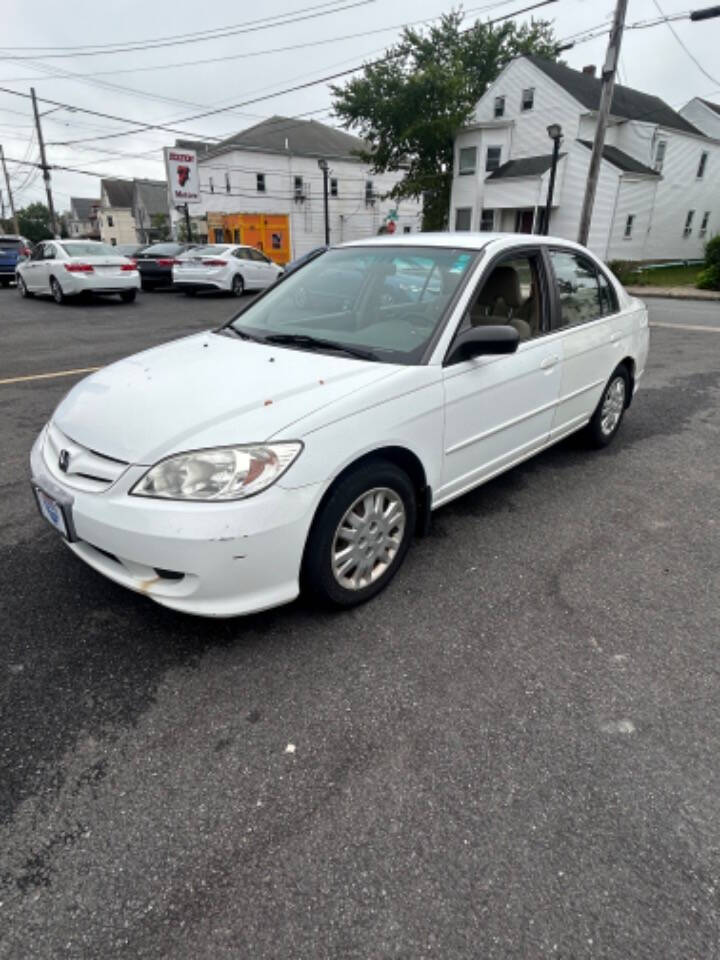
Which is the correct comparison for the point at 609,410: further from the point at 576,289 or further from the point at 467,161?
the point at 467,161

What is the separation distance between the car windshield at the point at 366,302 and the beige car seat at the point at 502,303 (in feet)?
1.37

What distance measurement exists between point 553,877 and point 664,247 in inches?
1375

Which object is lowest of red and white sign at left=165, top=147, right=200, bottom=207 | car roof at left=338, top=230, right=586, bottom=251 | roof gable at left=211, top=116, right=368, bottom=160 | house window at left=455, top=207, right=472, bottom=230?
car roof at left=338, top=230, right=586, bottom=251

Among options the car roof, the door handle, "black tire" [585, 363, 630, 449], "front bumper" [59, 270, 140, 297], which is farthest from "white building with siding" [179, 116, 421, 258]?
the door handle

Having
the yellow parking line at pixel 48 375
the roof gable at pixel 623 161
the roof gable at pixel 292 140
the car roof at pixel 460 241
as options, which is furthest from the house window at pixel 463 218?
the car roof at pixel 460 241

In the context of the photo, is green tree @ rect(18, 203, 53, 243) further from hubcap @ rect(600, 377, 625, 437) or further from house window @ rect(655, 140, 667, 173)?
hubcap @ rect(600, 377, 625, 437)

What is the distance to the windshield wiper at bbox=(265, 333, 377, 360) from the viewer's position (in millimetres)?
2791

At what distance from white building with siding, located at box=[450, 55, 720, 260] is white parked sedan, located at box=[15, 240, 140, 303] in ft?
68.8

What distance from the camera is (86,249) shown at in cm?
1397

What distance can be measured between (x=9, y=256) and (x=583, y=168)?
23610 mm

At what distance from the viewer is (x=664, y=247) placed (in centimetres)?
3012

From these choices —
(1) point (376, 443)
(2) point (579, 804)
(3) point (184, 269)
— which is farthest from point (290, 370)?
(3) point (184, 269)

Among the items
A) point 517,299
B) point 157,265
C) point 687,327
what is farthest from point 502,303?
point 157,265

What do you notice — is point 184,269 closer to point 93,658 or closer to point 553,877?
point 93,658
